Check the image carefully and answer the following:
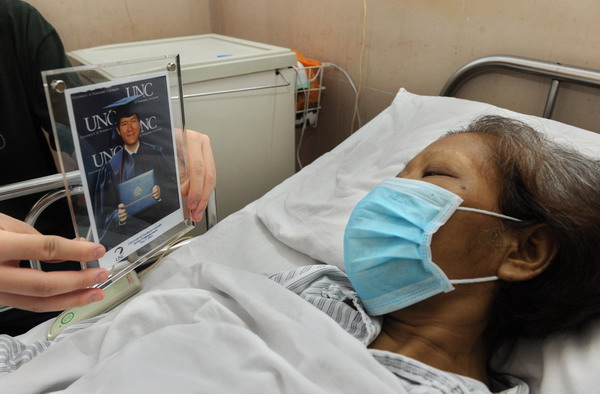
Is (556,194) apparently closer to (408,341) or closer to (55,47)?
(408,341)

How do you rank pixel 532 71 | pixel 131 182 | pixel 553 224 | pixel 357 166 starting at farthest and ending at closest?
pixel 357 166
pixel 532 71
pixel 553 224
pixel 131 182

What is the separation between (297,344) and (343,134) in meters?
1.51

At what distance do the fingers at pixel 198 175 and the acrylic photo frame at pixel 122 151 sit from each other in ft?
0.24

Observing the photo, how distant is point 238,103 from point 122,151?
1069 mm

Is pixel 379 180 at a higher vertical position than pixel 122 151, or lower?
lower

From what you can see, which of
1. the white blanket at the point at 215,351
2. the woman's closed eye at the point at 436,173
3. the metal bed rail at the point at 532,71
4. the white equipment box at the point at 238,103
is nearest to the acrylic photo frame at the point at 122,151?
the white blanket at the point at 215,351

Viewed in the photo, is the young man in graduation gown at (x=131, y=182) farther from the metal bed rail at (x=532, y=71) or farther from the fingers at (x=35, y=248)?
the metal bed rail at (x=532, y=71)

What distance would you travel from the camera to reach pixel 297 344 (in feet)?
2.58

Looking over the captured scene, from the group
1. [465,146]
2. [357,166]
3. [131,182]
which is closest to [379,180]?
[357,166]

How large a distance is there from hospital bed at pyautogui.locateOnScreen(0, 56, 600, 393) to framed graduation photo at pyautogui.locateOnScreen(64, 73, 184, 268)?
20 cm

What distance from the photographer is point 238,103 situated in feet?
5.58

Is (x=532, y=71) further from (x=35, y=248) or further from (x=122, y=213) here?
(x=35, y=248)

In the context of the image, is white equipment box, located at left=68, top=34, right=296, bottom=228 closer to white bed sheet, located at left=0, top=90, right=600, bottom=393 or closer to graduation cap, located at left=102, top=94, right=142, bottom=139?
white bed sheet, located at left=0, top=90, right=600, bottom=393

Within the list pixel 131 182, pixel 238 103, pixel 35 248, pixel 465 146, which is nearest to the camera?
pixel 35 248
